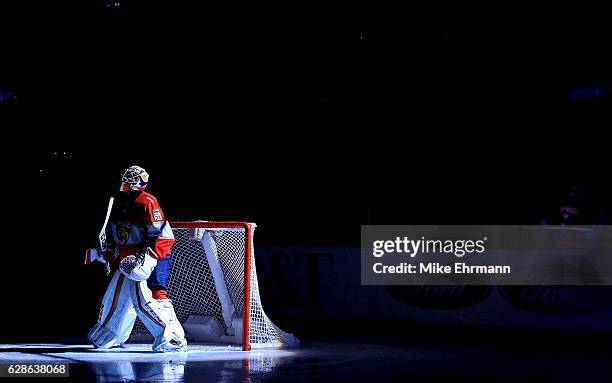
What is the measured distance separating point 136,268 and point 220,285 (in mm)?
1268

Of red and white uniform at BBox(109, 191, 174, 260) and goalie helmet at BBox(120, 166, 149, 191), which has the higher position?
goalie helmet at BBox(120, 166, 149, 191)

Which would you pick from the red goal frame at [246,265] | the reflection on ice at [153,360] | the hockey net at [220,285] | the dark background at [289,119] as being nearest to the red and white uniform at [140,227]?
the red goal frame at [246,265]

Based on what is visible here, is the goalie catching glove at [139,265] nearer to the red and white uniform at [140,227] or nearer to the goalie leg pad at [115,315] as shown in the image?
the red and white uniform at [140,227]

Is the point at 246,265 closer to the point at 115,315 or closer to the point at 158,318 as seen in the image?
the point at 158,318

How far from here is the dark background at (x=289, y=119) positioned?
1427 cm

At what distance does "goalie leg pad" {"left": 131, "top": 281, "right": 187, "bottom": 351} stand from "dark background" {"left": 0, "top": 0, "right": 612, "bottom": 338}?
406 cm

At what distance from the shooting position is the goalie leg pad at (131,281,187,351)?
8.55 metres

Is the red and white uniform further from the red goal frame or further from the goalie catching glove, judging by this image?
the red goal frame

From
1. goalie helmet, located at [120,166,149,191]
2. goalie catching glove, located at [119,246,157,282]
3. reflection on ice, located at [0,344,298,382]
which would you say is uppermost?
goalie helmet, located at [120,166,149,191]

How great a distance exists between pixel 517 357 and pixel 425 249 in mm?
3440

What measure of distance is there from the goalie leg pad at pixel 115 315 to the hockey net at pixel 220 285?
0.85 meters

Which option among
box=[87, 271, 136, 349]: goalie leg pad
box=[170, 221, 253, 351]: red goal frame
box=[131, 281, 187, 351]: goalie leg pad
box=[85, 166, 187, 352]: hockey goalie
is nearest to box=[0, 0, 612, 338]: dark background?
box=[87, 271, 136, 349]: goalie leg pad

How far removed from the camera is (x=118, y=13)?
17594 millimetres

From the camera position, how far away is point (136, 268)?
8.43 m
